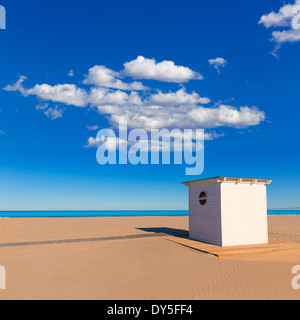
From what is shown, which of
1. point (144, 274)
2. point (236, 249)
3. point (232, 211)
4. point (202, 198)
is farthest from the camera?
point (202, 198)

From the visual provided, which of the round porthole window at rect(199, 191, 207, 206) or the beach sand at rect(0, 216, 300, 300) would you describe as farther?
the round porthole window at rect(199, 191, 207, 206)

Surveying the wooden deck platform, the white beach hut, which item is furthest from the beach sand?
the white beach hut

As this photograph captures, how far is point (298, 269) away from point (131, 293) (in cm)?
619

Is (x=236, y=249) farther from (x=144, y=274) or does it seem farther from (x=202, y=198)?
(x=144, y=274)

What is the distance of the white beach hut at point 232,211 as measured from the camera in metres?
13.5

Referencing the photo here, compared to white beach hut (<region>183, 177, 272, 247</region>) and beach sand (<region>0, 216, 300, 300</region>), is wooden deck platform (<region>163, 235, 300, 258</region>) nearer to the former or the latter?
beach sand (<region>0, 216, 300, 300</region>)

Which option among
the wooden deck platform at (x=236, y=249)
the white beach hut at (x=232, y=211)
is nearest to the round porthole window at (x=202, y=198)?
the white beach hut at (x=232, y=211)

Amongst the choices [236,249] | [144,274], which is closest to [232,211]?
[236,249]

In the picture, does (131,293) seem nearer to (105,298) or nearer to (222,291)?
(105,298)

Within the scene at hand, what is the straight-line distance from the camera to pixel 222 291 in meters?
7.23

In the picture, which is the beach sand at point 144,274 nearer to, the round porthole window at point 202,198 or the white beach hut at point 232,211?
the white beach hut at point 232,211

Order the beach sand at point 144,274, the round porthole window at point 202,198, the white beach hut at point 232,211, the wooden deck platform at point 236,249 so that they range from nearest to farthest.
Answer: the beach sand at point 144,274
the wooden deck platform at point 236,249
the white beach hut at point 232,211
the round porthole window at point 202,198

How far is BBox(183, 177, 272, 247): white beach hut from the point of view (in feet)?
44.3

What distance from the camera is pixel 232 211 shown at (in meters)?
13.7
